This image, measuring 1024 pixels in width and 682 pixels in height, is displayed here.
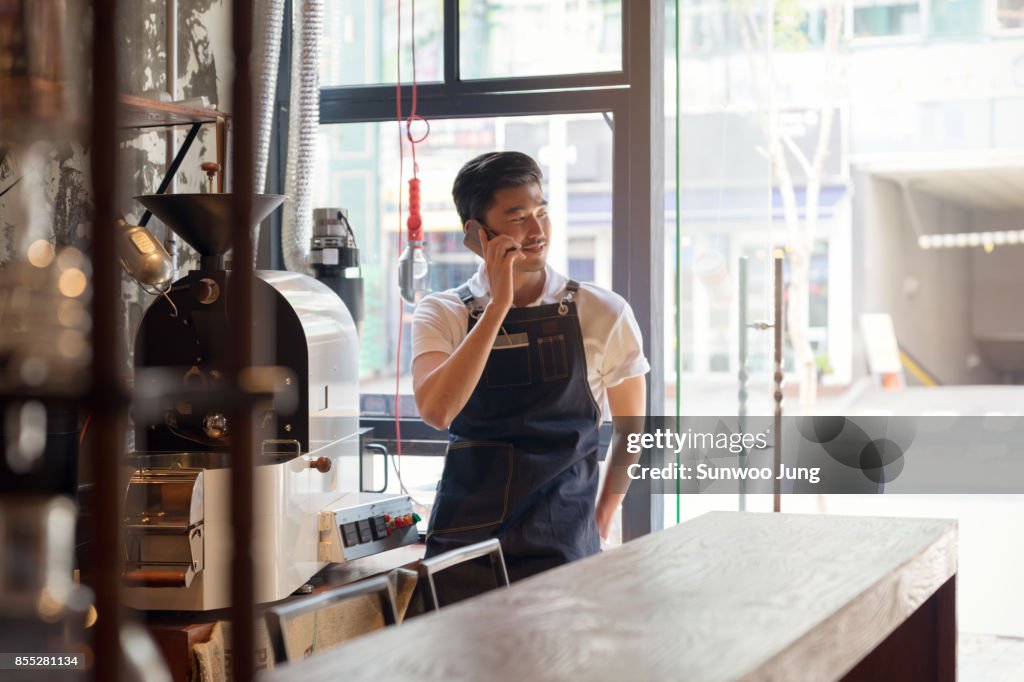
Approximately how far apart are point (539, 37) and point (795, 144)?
814 mm

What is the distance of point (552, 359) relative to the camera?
259 centimetres

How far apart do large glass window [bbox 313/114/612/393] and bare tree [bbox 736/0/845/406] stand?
452 millimetres

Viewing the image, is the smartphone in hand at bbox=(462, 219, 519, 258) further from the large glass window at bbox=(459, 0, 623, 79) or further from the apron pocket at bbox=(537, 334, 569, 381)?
the large glass window at bbox=(459, 0, 623, 79)

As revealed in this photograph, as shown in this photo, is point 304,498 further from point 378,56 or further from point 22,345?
point 22,345

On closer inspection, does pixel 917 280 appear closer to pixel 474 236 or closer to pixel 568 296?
pixel 568 296

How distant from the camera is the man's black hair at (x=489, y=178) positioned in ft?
8.45

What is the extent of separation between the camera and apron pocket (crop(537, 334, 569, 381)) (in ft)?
8.49

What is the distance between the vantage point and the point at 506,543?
2453 mm

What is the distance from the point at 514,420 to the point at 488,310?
0.84 feet

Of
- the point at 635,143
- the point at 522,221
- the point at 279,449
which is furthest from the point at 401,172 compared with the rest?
the point at 279,449

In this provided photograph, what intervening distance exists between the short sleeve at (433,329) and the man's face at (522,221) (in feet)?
0.66

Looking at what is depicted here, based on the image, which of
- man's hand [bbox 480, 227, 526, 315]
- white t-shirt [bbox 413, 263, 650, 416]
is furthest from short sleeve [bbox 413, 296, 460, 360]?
man's hand [bbox 480, 227, 526, 315]

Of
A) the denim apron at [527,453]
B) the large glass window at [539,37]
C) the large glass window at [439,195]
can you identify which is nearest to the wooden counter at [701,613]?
the denim apron at [527,453]

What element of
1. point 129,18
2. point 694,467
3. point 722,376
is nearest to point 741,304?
point 722,376
